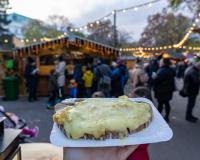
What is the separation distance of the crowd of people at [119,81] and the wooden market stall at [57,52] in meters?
1.11

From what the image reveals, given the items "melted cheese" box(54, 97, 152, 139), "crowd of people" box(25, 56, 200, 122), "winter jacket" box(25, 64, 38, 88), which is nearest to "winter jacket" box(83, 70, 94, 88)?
"crowd of people" box(25, 56, 200, 122)

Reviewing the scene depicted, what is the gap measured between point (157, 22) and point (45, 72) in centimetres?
4398

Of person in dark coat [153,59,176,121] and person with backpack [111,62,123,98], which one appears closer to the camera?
person in dark coat [153,59,176,121]

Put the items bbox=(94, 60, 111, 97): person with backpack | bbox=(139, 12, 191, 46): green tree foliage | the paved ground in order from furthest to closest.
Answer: bbox=(139, 12, 191, 46): green tree foliage → bbox=(94, 60, 111, 97): person with backpack → the paved ground

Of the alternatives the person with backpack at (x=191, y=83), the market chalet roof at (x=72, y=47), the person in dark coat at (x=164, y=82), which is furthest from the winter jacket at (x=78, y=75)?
the person with backpack at (x=191, y=83)

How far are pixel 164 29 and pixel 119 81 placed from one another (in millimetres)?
45758

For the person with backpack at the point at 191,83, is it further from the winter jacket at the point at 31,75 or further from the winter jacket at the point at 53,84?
the winter jacket at the point at 31,75

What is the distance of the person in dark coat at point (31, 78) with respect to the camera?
13969 millimetres

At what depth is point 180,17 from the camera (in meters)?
53.1

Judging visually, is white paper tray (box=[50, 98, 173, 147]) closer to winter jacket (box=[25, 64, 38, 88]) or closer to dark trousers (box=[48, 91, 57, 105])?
dark trousers (box=[48, 91, 57, 105])

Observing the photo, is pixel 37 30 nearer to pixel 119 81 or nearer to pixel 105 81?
pixel 119 81

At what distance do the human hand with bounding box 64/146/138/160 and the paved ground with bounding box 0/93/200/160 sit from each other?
16.3 ft

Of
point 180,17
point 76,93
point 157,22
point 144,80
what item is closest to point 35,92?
point 76,93

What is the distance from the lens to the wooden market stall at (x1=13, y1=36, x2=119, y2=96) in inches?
→ 602
